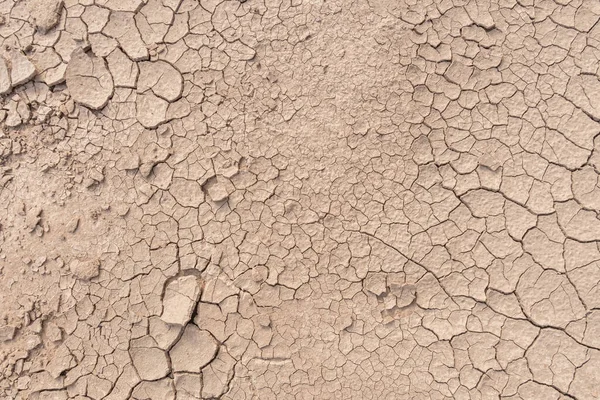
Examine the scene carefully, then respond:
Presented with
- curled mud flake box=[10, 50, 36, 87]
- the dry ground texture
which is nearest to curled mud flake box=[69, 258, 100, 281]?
the dry ground texture

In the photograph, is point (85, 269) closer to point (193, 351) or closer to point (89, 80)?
point (193, 351)

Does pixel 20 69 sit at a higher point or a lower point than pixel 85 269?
higher

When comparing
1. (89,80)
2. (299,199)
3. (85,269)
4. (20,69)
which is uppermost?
(299,199)

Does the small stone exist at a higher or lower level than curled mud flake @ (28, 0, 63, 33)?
lower

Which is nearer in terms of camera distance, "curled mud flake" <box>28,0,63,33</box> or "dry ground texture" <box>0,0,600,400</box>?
"dry ground texture" <box>0,0,600,400</box>

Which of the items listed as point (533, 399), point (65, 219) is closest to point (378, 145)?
point (533, 399)

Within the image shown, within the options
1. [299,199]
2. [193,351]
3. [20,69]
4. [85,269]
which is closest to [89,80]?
[20,69]

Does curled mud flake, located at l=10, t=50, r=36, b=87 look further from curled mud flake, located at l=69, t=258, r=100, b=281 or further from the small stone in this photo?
curled mud flake, located at l=69, t=258, r=100, b=281
